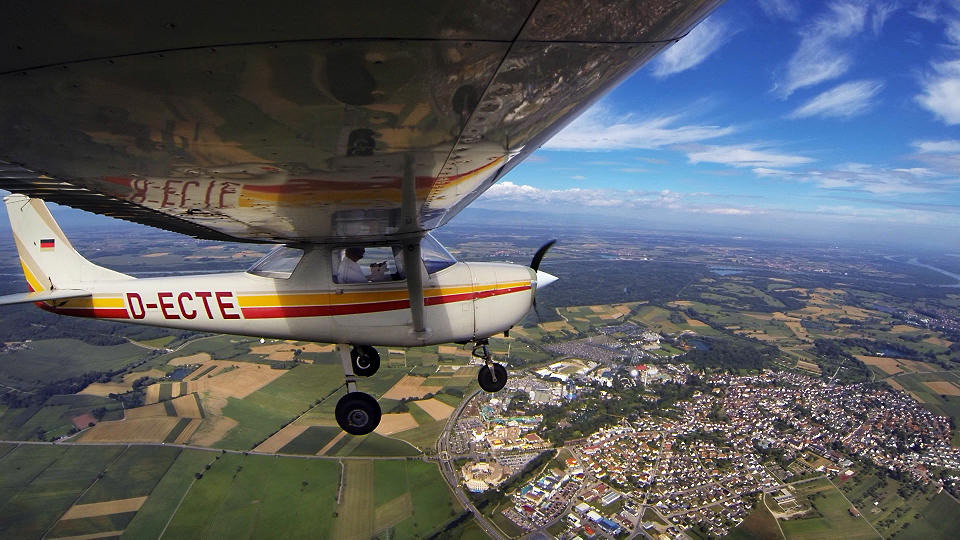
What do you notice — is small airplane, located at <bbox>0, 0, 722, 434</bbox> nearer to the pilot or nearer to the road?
the pilot

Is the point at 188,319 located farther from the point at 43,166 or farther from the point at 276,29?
the point at 276,29

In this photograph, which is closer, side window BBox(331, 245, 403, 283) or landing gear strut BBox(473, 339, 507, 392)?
side window BBox(331, 245, 403, 283)

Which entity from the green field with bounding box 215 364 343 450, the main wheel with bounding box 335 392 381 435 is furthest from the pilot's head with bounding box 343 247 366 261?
the green field with bounding box 215 364 343 450

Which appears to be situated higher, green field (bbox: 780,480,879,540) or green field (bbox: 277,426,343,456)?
green field (bbox: 277,426,343,456)

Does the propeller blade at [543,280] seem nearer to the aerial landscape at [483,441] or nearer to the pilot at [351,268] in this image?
the pilot at [351,268]

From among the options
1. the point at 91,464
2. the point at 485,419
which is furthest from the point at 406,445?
the point at 91,464

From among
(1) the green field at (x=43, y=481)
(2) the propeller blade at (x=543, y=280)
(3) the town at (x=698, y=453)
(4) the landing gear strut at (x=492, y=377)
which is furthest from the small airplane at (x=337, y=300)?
(1) the green field at (x=43, y=481)
